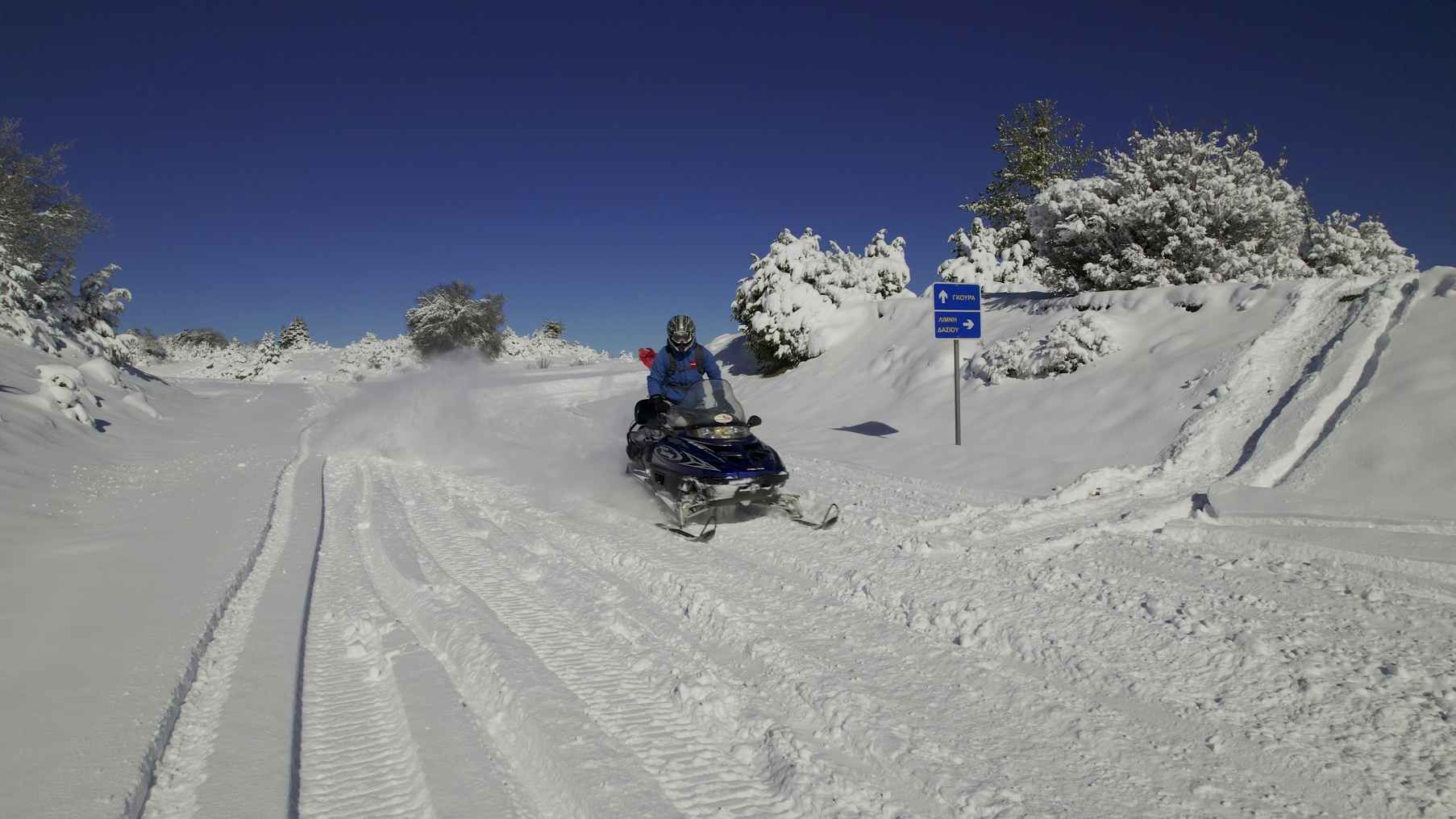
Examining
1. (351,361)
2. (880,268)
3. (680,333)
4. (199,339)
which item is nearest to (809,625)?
(680,333)

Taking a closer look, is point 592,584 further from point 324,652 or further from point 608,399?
point 608,399

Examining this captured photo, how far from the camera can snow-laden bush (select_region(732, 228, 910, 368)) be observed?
21641 millimetres

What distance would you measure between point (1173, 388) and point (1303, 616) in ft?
22.6

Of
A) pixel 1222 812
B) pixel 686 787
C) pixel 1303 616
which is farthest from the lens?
pixel 1303 616

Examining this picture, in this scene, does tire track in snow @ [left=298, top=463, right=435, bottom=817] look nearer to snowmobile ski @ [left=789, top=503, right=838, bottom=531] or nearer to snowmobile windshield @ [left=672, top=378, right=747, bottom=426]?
snowmobile windshield @ [left=672, top=378, right=747, bottom=426]

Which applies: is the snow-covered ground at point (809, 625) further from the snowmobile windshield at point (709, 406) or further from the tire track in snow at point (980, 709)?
the snowmobile windshield at point (709, 406)

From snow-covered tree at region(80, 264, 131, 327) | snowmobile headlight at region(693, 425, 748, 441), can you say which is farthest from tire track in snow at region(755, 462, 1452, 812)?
snow-covered tree at region(80, 264, 131, 327)

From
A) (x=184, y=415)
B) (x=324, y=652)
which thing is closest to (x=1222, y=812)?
(x=324, y=652)

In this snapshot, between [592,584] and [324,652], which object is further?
[592,584]

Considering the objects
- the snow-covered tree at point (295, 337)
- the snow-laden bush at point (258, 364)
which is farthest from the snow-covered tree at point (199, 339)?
the snow-laden bush at point (258, 364)

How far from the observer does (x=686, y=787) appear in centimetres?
278

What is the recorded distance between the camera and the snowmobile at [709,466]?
266 inches

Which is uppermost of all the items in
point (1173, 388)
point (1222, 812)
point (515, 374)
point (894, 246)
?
point (894, 246)

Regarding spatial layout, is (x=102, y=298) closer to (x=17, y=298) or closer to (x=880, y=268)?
(x=17, y=298)
